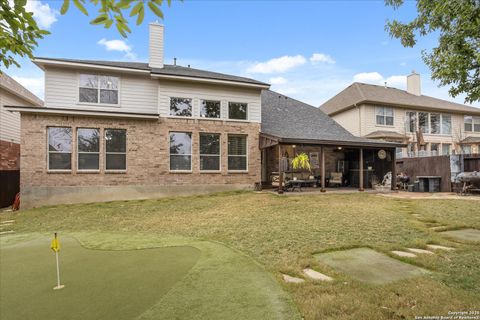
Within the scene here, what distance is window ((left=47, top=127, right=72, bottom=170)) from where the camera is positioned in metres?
11.3

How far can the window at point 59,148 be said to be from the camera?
37.2 feet

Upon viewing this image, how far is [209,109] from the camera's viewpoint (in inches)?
535

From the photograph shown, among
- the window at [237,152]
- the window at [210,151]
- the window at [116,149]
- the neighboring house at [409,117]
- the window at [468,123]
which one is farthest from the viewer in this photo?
the window at [468,123]

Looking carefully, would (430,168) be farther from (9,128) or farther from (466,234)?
(9,128)

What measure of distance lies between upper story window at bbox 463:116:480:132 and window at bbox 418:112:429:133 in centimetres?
451

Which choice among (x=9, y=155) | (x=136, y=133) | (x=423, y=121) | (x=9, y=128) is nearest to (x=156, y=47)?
(x=136, y=133)

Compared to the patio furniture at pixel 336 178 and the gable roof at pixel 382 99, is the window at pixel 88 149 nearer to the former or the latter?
the patio furniture at pixel 336 178

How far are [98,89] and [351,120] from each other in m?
17.9

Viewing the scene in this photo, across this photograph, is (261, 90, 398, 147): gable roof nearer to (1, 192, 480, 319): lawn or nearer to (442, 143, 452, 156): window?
(1, 192, 480, 319): lawn

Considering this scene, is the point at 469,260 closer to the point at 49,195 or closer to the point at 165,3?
the point at 165,3

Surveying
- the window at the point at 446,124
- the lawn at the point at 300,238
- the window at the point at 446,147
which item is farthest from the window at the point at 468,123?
the lawn at the point at 300,238

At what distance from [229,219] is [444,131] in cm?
2273

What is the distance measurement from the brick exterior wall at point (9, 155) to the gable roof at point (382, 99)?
75.7 ft

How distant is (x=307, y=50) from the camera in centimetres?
1973
